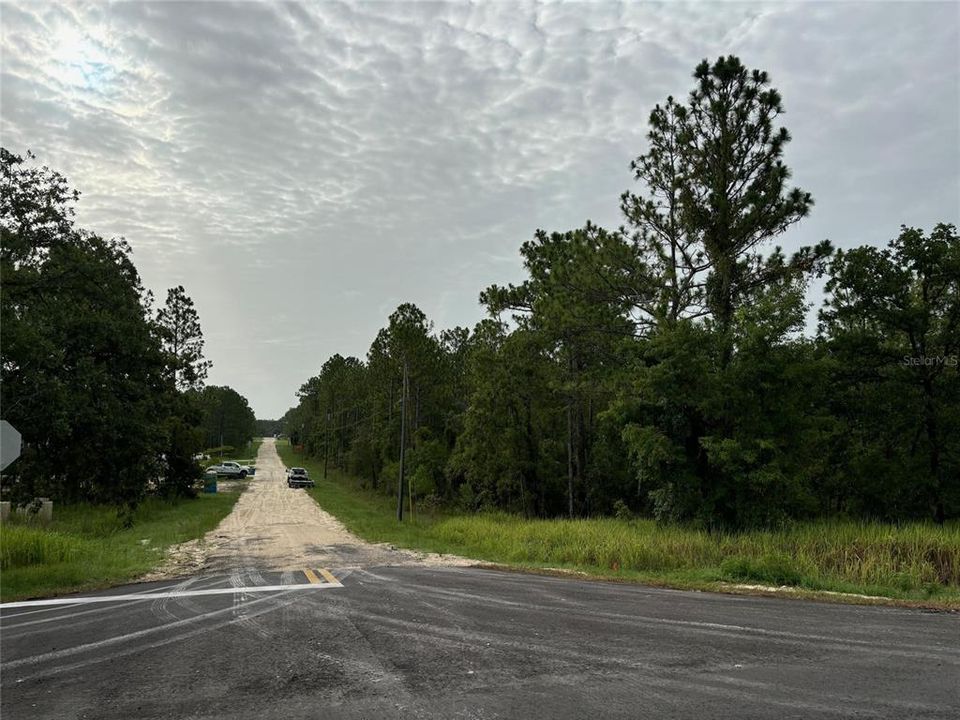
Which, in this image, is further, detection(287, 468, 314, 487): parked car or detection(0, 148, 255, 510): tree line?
detection(287, 468, 314, 487): parked car

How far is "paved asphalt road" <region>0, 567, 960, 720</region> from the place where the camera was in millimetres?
4656

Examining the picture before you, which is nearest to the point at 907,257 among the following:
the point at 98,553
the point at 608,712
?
the point at 608,712

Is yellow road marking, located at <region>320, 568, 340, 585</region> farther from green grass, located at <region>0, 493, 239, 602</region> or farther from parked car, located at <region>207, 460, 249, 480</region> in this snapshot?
parked car, located at <region>207, 460, 249, 480</region>

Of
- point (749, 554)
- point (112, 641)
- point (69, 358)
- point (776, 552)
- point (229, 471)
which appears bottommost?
point (229, 471)

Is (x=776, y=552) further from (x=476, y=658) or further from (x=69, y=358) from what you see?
(x=69, y=358)

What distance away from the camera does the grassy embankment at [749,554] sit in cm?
1102

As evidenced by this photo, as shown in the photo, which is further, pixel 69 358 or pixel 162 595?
pixel 69 358

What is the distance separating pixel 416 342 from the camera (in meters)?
34.3

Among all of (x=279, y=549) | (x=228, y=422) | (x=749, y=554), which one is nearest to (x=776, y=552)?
(x=749, y=554)

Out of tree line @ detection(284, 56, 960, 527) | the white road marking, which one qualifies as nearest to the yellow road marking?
the white road marking

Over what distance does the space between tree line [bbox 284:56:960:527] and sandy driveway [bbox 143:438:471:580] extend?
8419 mm

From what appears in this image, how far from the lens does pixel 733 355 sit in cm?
1961

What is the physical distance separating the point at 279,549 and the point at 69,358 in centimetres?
775

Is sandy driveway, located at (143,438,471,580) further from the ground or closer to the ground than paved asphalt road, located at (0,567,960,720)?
closer to the ground
